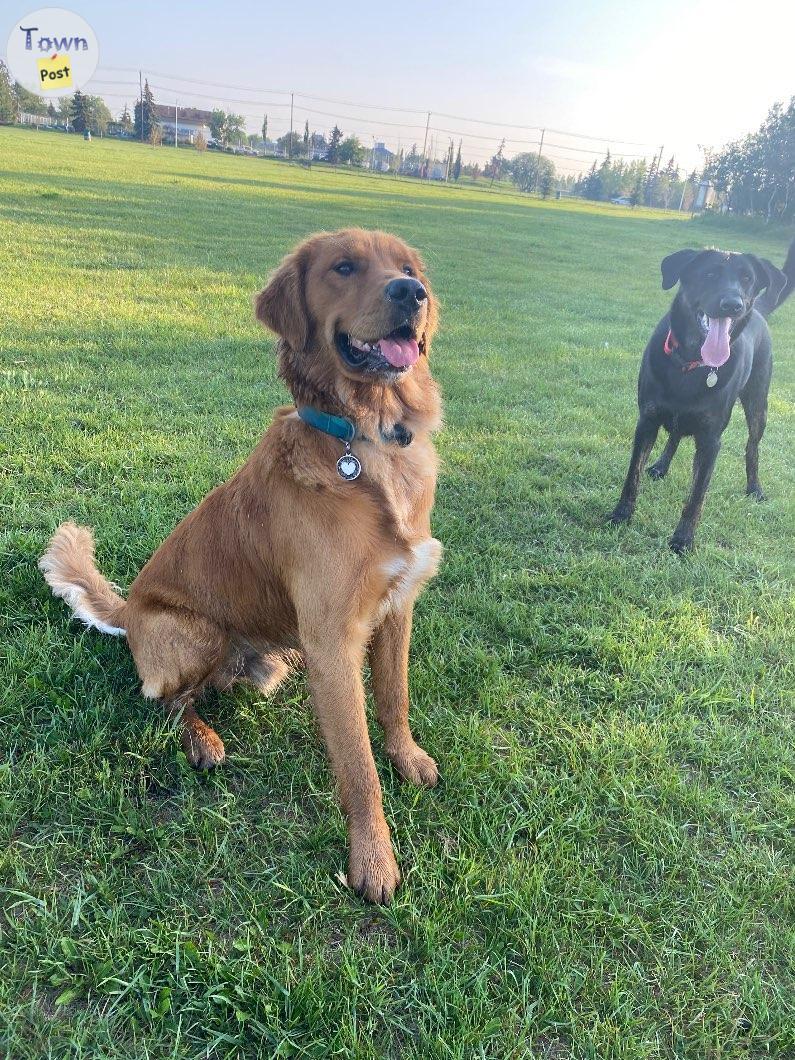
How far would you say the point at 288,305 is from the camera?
2.29 m

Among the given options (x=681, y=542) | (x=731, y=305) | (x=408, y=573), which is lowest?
(x=681, y=542)

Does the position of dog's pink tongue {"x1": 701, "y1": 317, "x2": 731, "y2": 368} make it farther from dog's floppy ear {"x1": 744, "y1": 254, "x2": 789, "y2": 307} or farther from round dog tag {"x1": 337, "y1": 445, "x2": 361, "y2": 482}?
round dog tag {"x1": 337, "y1": 445, "x2": 361, "y2": 482}

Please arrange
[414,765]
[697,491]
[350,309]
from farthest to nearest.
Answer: [697,491]
[414,765]
[350,309]

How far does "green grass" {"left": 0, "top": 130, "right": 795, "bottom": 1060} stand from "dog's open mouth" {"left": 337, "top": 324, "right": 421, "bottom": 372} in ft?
4.38

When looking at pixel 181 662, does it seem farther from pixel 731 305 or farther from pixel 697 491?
pixel 731 305

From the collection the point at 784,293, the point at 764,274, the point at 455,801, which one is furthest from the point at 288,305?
the point at 784,293

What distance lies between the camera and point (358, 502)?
6.77 feet

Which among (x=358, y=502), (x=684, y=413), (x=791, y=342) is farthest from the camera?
(x=791, y=342)

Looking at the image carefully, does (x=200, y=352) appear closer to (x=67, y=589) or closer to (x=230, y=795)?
(x=67, y=589)

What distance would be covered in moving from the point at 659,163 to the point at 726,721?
8167cm

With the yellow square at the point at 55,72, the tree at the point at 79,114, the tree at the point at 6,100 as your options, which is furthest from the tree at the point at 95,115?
the yellow square at the point at 55,72

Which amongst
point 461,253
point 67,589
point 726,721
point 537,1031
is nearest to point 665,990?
point 537,1031

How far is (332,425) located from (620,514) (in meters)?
2.80

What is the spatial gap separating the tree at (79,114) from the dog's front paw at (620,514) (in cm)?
7246
